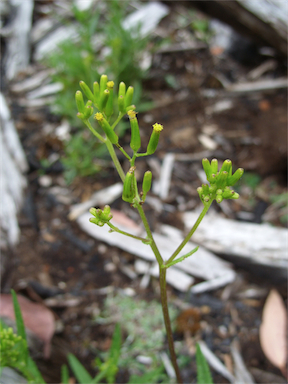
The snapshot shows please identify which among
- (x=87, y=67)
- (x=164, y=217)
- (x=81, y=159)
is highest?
(x=87, y=67)

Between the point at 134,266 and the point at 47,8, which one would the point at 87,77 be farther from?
the point at 47,8

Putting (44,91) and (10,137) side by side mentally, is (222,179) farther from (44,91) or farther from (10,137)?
(44,91)

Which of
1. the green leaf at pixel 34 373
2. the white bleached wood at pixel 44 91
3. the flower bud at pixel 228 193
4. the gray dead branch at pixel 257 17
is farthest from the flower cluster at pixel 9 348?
the gray dead branch at pixel 257 17

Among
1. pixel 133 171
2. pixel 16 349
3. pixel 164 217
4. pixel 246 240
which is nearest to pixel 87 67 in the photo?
pixel 164 217

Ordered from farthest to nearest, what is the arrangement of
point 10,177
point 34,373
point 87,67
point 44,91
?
point 44,91 → point 87,67 → point 10,177 → point 34,373

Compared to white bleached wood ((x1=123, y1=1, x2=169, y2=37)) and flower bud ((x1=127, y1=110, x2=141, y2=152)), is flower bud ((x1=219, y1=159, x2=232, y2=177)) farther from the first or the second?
white bleached wood ((x1=123, y1=1, x2=169, y2=37))

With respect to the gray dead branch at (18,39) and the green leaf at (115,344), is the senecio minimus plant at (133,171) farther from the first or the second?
the gray dead branch at (18,39)
